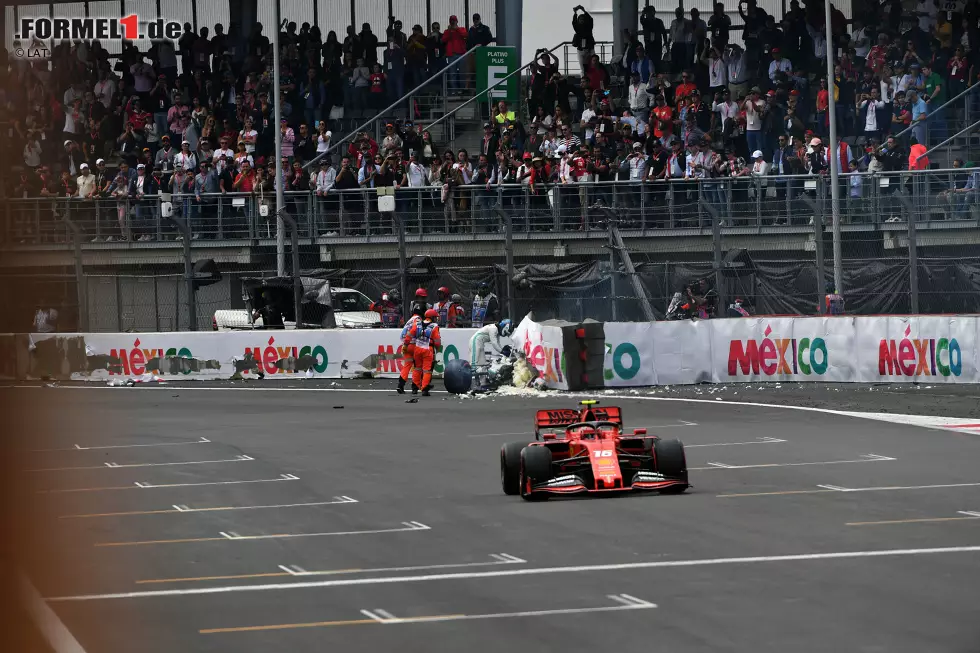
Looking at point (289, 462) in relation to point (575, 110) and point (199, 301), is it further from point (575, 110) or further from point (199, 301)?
point (575, 110)

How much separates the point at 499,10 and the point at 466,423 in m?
23.4

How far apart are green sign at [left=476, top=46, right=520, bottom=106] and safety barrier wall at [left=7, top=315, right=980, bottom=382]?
1107cm

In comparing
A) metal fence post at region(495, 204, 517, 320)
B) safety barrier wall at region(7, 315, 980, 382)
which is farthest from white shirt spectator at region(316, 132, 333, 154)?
metal fence post at region(495, 204, 517, 320)

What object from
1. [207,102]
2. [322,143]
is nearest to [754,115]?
[322,143]

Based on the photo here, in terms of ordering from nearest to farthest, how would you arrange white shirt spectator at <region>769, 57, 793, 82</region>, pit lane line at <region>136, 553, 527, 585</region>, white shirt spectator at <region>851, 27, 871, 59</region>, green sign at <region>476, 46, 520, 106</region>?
pit lane line at <region>136, 553, 527, 585</region> < white shirt spectator at <region>769, 57, 793, 82</region> < white shirt spectator at <region>851, 27, 871, 59</region> < green sign at <region>476, 46, 520, 106</region>

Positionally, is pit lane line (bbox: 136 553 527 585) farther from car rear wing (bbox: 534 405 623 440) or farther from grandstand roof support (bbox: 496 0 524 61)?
grandstand roof support (bbox: 496 0 524 61)

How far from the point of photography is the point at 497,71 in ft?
127

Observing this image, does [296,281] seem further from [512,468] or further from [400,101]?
[512,468]

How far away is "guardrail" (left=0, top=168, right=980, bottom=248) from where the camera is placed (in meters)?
29.4

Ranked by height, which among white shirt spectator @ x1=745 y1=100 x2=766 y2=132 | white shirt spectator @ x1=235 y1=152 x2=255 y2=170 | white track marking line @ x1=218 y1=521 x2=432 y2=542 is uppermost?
white shirt spectator @ x1=745 y1=100 x2=766 y2=132

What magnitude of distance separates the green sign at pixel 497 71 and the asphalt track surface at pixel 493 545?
20239 mm

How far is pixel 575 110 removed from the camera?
36688 mm

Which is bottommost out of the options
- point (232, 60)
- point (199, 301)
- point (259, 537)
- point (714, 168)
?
point (259, 537)

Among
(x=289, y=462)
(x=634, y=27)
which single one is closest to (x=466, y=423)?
(x=289, y=462)
